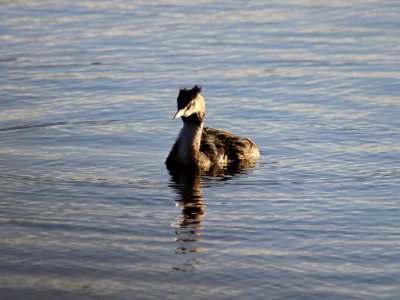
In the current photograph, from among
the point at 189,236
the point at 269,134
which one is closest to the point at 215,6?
the point at 269,134

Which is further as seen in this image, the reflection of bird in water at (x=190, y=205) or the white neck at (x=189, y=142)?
the white neck at (x=189, y=142)

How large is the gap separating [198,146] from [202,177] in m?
0.95

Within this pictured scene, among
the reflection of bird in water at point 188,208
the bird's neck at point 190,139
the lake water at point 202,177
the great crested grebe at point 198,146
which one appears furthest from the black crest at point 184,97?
the reflection of bird in water at point 188,208

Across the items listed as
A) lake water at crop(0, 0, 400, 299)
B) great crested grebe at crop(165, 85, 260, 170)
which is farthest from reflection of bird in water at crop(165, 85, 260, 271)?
lake water at crop(0, 0, 400, 299)

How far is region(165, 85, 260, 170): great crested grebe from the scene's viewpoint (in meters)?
16.7

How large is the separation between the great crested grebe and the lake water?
0.29 metres

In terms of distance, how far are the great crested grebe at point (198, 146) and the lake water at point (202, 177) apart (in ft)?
0.94

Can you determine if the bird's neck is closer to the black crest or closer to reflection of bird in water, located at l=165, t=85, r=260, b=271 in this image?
reflection of bird in water, located at l=165, t=85, r=260, b=271

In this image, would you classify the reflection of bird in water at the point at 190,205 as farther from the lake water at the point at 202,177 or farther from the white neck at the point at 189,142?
the white neck at the point at 189,142

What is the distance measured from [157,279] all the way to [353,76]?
1239cm

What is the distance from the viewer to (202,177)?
1628cm

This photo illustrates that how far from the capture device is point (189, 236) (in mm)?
12531

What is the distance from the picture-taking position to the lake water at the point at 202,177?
36.6 ft

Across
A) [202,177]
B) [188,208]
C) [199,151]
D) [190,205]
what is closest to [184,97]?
[199,151]
